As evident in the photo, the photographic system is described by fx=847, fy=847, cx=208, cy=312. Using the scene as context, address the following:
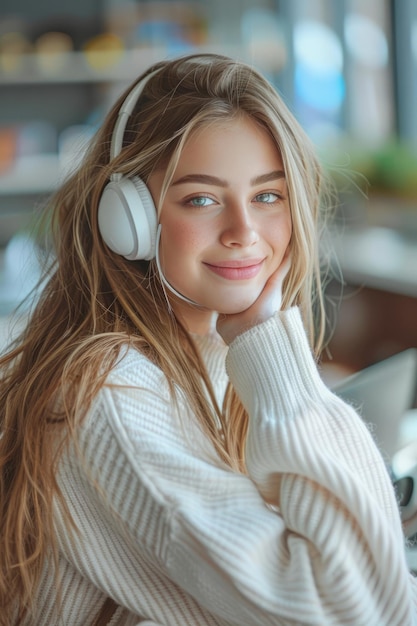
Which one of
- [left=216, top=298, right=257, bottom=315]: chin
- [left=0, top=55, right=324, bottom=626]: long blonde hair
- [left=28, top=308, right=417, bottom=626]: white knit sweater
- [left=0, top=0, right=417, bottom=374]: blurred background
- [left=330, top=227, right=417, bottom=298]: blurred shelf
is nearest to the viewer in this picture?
[left=28, top=308, right=417, bottom=626]: white knit sweater

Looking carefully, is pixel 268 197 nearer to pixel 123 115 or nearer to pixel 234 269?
pixel 234 269

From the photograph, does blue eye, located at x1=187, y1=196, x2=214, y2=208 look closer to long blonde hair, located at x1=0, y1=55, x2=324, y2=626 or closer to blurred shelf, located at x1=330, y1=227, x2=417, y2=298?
long blonde hair, located at x1=0, y1=55, x2=324, y2=626

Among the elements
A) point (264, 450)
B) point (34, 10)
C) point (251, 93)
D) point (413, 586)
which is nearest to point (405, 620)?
point (413, 586)

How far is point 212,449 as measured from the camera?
993mm

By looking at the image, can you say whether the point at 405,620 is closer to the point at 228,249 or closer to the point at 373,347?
the point at 228,249

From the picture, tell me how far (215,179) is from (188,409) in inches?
10.8

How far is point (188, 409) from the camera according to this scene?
1001 mm

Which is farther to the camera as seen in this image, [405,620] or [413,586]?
[413,586]

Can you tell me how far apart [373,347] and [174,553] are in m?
2.72

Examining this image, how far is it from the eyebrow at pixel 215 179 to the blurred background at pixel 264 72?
8.26 ft

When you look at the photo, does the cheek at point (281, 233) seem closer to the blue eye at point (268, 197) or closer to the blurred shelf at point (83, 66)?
the blue eye at point (268, 197)

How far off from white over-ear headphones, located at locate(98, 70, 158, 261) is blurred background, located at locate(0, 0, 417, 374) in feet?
8.28

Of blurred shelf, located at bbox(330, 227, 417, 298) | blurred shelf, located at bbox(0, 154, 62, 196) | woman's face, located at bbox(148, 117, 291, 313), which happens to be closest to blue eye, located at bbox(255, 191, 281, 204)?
woman's face, located at bbox(148, 117, 291, 313)

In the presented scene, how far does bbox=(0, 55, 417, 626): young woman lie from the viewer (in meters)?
0.84
